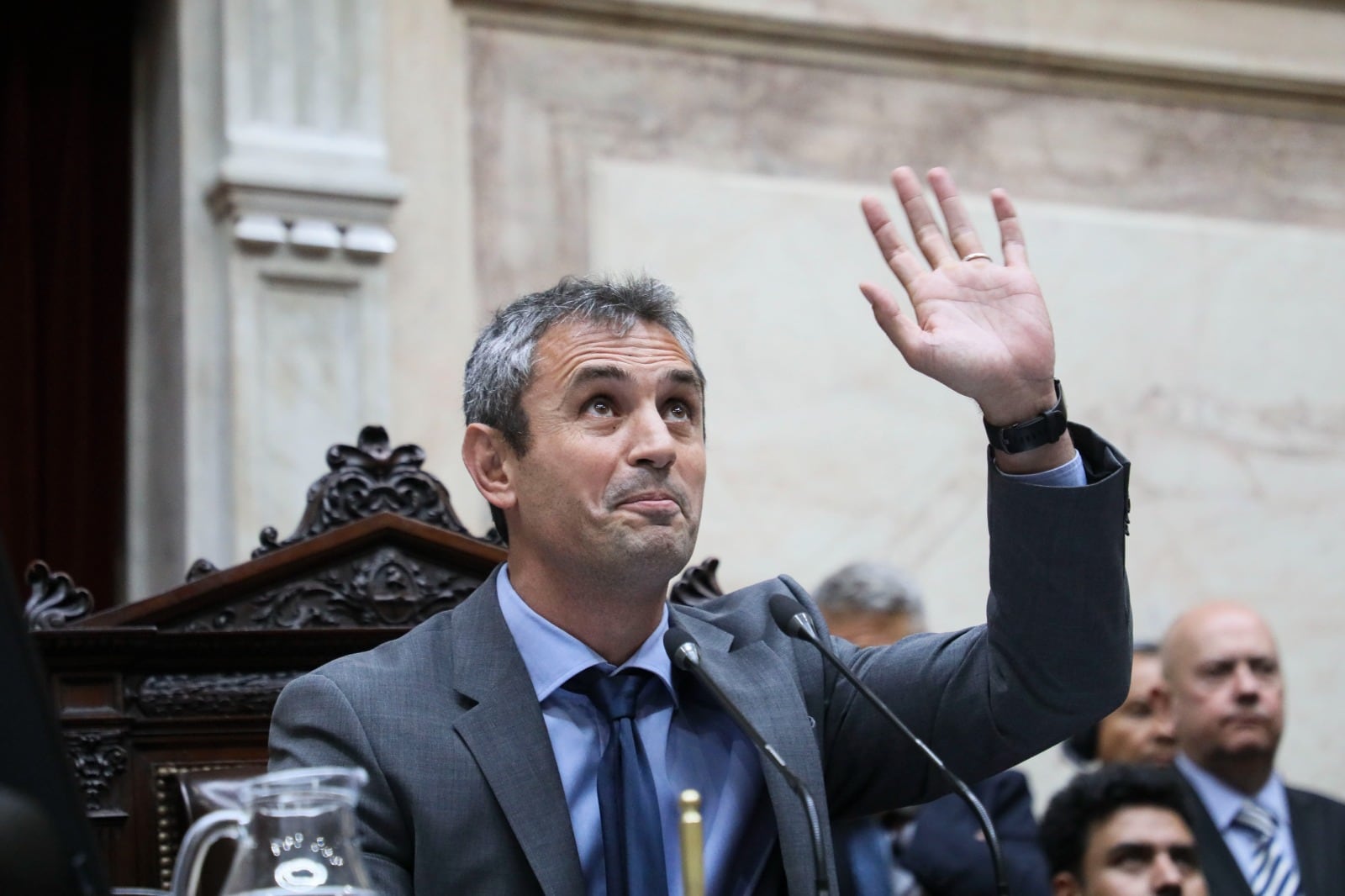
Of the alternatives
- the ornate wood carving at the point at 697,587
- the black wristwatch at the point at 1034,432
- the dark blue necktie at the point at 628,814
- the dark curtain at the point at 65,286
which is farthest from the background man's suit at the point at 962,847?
the dark curtain at the point at 65,286

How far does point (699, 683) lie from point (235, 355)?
6.41 feet

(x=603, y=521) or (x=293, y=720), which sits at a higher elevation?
(x=603, y=521)

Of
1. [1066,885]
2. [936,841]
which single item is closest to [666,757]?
[936,841]

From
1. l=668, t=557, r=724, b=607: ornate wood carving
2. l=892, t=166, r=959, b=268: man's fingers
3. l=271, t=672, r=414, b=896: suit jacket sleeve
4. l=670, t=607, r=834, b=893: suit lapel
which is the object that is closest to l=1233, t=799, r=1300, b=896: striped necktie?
l=668, t=557, r=724, b=607: ornate wood carving

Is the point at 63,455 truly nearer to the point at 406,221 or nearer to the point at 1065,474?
the point at 406,221

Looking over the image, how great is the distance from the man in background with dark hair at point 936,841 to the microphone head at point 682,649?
0.96m

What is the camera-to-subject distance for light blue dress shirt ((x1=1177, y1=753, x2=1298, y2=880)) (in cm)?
357

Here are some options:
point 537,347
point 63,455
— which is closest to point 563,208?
point 63,455

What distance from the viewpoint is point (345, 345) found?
4.09 metres

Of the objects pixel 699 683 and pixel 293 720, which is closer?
pixel 293 720

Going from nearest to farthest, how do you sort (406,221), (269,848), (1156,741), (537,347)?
1. (269,848)
2. (537,347)
3. (1156,741)
4. (406,221)

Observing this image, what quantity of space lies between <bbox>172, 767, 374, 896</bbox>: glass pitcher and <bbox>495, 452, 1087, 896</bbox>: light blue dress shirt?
0.76m

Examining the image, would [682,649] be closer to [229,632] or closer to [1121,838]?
[229,632]

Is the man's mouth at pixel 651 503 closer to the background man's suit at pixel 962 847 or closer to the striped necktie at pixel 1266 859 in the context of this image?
the background man's suit at pixel 962 847
